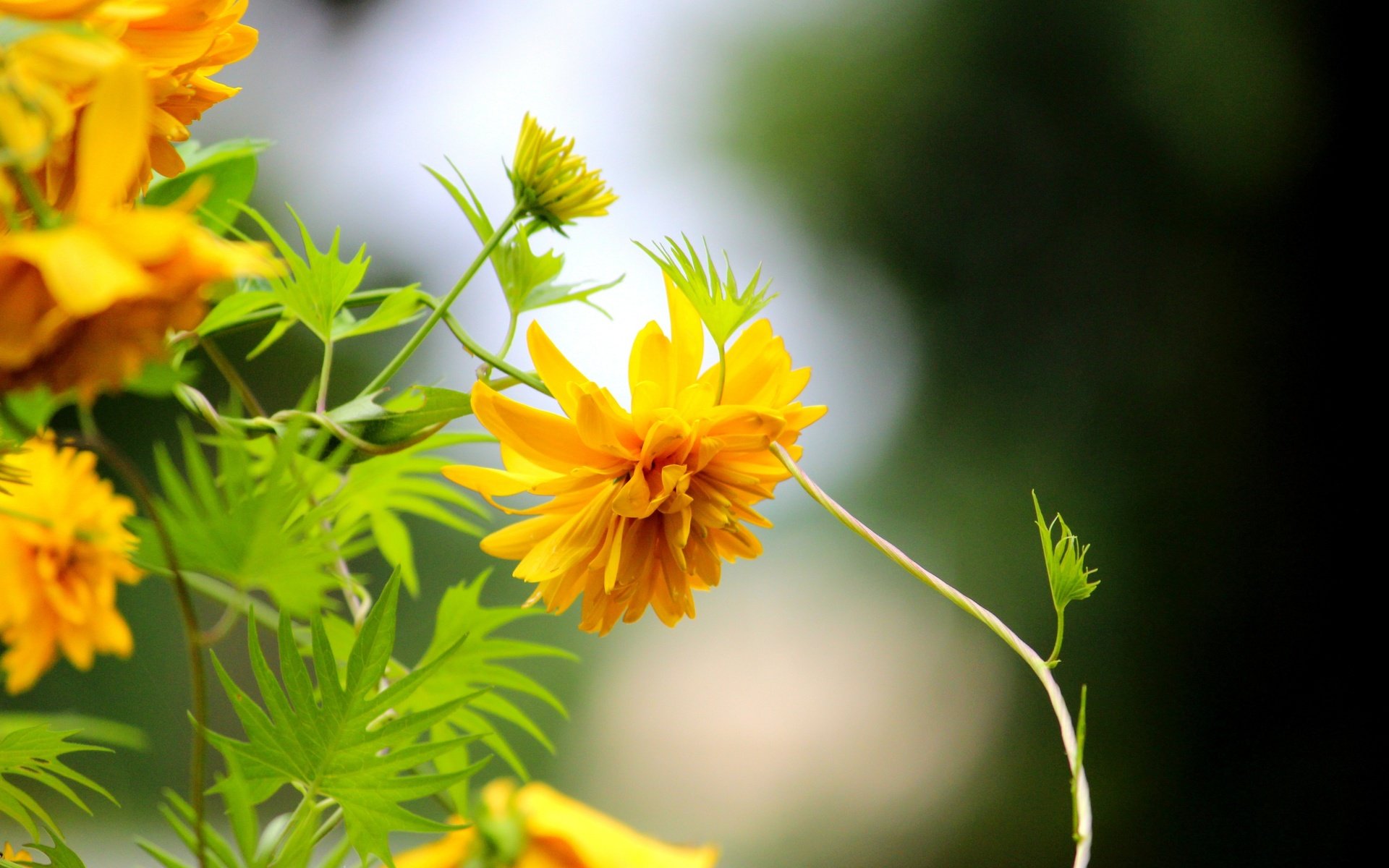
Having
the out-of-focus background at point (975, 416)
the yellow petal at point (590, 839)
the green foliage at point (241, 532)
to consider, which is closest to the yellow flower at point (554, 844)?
the yellow petal at point (590, 839)

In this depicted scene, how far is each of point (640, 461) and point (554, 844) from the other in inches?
5.2

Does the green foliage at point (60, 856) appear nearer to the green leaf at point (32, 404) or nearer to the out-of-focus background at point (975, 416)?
the green leaf at point (32, 404)

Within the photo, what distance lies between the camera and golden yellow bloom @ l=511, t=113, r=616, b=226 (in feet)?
0.52

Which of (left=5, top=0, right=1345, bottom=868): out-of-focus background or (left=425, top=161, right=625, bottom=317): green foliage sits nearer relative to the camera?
(left=425, top=161, right=625, bottom=317): green foliage

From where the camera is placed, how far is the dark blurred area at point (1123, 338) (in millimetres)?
1360

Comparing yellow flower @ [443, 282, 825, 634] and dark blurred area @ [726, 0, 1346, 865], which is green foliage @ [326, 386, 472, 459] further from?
dark blurred area @ [726, 0, 1346, 865]

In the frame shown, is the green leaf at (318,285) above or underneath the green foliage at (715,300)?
underneath

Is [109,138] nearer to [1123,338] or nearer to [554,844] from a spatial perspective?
[554,844]

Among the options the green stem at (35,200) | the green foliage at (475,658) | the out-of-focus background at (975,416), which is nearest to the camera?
the green stem at (35,200)

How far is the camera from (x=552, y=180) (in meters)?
0.16

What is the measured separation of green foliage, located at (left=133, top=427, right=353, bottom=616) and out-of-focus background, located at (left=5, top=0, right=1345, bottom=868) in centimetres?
117

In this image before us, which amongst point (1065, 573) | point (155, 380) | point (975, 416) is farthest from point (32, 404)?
point (975, 416)

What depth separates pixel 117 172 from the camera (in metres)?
0.07

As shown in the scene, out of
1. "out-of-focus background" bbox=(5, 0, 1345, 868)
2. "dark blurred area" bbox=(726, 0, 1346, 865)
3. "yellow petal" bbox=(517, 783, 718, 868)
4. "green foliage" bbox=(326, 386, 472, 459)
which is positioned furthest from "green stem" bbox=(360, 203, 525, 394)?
"dark blurred area" bbox=(726, 0, 1346, 865)
